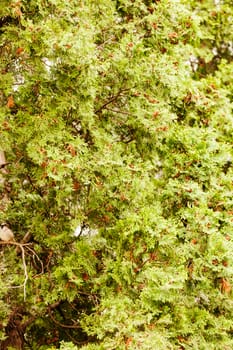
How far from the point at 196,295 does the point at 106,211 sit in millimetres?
1047

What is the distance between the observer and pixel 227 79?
6.76 metres

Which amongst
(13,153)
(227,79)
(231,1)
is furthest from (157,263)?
(231,1)

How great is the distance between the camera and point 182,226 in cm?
430

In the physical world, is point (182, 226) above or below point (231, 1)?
below

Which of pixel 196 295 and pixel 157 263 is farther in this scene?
pixel 196 295

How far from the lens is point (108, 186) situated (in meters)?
4.31

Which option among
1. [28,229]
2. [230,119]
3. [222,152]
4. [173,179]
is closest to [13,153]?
[28,229]

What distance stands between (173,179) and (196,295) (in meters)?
1.01

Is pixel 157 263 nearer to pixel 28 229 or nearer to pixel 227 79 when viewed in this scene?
pixel 28 229

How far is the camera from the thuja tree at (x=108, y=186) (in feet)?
12.8

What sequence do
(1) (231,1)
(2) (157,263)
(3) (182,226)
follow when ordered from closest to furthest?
1. (2) (157,263)
2. (3) (182,226)
3. (1) (231,1)

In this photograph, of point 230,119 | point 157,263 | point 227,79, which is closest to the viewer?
point 157,263

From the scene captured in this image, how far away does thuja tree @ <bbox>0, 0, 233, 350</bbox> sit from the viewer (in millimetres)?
3889

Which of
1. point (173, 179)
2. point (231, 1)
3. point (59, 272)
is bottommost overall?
point (59, 272)
